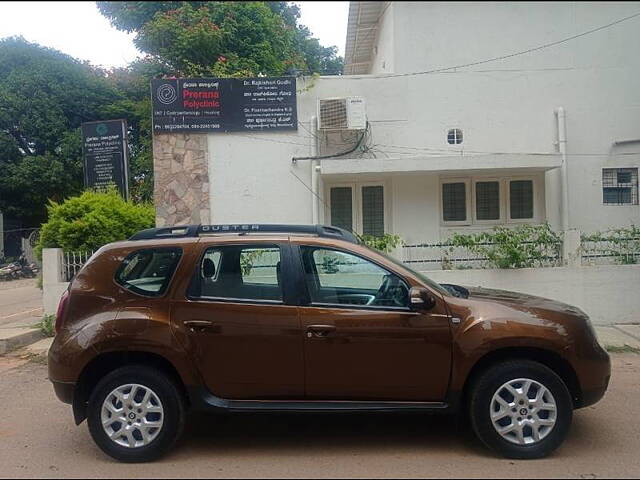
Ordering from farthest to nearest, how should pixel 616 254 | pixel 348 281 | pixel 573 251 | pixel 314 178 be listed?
pixel 314 178 < pixel 616 254 < pixel 573 251 < pixel 348 281

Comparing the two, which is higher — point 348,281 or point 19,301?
point 348,281

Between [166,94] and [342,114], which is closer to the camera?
[342,114]

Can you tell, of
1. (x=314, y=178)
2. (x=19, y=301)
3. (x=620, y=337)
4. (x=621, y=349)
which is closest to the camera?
(x=621, y=349)

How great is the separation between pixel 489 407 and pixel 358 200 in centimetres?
737

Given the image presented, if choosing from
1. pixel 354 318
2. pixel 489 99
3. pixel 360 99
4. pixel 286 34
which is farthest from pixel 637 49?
pixel 286 34

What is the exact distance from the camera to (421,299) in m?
4.39

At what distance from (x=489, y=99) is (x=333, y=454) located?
828cm

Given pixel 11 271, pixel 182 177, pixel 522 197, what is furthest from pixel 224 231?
pixel 11 271

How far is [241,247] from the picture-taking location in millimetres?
4734

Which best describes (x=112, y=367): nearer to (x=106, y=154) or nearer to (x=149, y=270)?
(x=149, y=270)

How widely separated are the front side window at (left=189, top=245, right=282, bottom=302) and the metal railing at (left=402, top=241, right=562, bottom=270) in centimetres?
530

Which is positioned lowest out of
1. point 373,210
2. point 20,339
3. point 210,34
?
point 20,339

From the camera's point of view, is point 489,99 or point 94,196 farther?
point 489,99

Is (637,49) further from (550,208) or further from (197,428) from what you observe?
(197,428)
